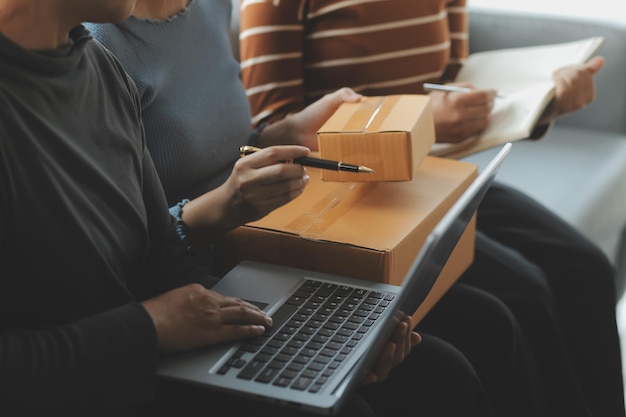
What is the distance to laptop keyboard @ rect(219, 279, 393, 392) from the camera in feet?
2.86

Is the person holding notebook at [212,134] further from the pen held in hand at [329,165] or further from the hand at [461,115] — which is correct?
the hand at [461,115]

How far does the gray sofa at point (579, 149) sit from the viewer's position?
1.82 metres

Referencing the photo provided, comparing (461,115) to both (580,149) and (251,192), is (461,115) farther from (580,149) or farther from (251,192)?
(580,149)

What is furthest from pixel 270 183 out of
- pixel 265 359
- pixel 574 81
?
pixel 574 81

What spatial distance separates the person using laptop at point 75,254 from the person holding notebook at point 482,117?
0.49 meters

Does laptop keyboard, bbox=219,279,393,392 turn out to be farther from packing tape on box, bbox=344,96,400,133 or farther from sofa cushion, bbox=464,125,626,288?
sofa cushion, bbox=464,125,626,288

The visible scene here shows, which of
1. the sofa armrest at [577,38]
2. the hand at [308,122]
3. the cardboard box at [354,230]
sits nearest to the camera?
the cardboard box at [354,230]

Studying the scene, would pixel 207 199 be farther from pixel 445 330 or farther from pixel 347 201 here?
pixel 445 330

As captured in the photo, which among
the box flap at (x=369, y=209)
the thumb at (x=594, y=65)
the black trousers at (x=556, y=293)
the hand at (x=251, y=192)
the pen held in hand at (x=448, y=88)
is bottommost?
the black trousers at (x=556, y=293)

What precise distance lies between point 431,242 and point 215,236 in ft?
1.33

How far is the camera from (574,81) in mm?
1609

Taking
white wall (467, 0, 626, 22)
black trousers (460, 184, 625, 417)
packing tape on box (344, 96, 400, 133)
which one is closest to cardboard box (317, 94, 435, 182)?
packing tape on box (344, 96, 400, 133)

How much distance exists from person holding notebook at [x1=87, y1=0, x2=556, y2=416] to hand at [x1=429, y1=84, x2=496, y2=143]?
A: 22cm

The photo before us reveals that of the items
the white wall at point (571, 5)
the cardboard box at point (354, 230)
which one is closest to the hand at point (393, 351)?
the cardboard box at point (354, 230)
